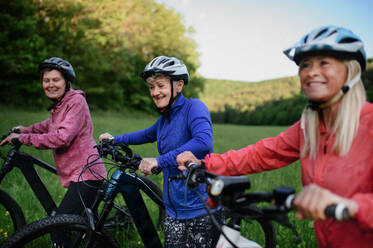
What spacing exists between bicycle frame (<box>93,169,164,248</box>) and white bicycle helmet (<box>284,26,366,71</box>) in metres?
1.75

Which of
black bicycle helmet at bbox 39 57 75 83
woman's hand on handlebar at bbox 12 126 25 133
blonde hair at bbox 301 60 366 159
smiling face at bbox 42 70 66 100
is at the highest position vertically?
black bicycle helmet at bbox 39 57 75 83

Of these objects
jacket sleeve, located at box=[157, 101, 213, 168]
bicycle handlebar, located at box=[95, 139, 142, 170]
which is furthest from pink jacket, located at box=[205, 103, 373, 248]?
bicycle handlebar, located at box=[95, 139, 142, 170]

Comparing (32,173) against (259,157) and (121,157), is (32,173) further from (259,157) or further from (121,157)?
(259,157)

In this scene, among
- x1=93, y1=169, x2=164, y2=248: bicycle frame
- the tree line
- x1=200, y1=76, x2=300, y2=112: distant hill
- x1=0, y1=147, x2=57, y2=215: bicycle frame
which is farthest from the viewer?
x1=200, y1=76, x2=300, y2=112: distant hill

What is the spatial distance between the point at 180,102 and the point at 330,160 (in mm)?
1495

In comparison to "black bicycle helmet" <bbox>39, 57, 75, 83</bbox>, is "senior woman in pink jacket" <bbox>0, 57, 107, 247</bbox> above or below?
below

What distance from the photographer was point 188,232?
268cm

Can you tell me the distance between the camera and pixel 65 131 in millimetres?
2998

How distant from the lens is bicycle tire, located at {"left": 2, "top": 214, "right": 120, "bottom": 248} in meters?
2.14

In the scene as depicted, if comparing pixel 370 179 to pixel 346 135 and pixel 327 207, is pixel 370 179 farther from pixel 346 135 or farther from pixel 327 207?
pixel 327 207

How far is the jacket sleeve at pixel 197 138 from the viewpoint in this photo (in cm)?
225

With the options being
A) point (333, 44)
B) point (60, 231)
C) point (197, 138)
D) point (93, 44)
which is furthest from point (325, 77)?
point (93, 44)

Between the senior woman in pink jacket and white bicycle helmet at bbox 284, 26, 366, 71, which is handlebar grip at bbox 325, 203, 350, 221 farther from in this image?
the senior woman in pink jacket

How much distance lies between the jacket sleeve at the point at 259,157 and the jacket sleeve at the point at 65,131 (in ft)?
5.60
